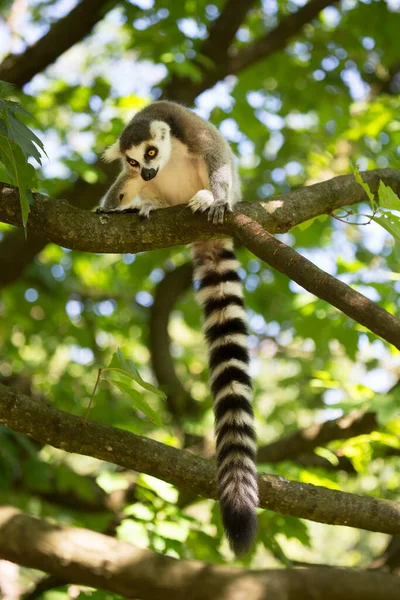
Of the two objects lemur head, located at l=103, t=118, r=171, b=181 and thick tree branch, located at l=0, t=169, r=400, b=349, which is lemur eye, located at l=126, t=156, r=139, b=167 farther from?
thick tree branch, located at l=0, t=169, r=400, b=349

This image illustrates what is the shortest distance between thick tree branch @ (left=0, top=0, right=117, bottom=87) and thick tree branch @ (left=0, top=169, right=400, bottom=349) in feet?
11.4

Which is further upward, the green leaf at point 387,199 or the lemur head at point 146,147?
the lemur head at point 146,147

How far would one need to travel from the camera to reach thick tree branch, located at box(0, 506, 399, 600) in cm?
229

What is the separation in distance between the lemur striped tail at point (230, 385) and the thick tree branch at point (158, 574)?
0.25 meters

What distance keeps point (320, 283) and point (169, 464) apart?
1166mm

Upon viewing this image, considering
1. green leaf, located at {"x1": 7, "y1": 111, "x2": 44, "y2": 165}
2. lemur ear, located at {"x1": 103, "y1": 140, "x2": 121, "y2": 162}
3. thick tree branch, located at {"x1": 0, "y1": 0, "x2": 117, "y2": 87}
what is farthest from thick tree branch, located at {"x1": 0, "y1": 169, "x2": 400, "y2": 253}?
thick tree branch, located at {"x1": 0, "y1": 0, "x2": 117, "y2": 87}

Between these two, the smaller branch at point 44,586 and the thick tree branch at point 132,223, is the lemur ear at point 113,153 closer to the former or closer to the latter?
the thick tree branch at point 132,223

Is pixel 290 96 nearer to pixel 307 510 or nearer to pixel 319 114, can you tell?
pixel 319 114

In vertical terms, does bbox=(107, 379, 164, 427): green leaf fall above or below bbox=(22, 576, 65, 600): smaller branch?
above

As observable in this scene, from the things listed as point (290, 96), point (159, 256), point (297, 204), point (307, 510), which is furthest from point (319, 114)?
point (307, 510)

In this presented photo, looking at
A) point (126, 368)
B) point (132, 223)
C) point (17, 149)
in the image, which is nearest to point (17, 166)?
point (17, 149)

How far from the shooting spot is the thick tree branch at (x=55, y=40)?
595 centimetres

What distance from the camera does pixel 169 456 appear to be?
300 centimetres

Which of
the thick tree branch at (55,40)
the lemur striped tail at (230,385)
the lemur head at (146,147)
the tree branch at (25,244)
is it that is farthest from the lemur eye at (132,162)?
the thick tree branch at (55,40)
